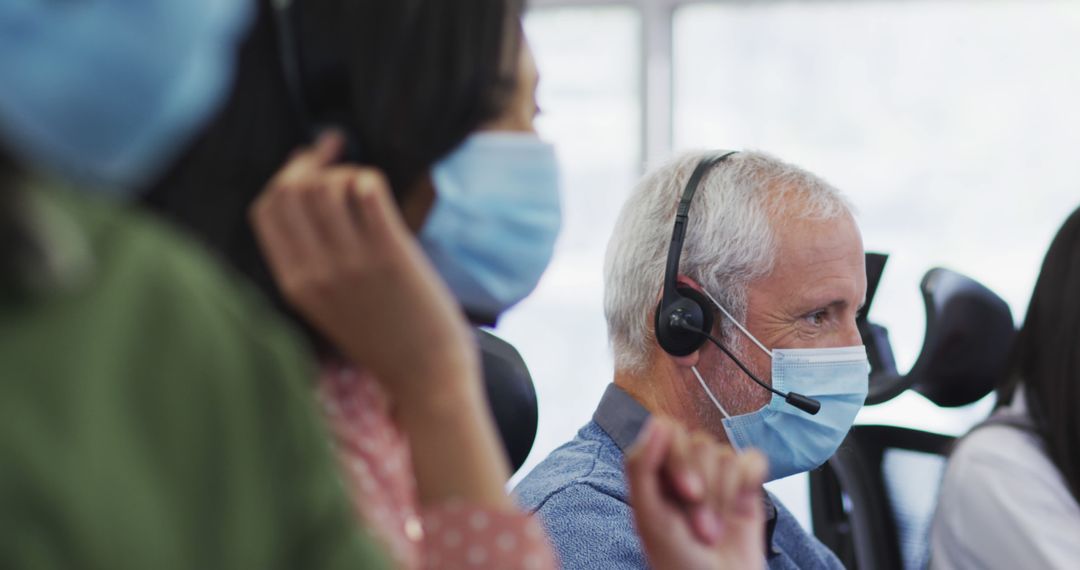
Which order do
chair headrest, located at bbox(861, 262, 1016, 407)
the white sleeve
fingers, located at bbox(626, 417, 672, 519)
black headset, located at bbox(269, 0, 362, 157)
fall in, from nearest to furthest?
black headset, located at bbox(269, 0, 362, 157)
fingers, located at bbox(626, 417, 672, 519)
the white sleeve
chair headrest, located at bbox(861, 262, 1016, 407)

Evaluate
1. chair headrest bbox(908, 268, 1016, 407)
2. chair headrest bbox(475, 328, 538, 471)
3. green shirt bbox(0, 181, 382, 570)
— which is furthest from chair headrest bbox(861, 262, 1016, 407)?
green shirt bbox(0, 181, 382, 570)

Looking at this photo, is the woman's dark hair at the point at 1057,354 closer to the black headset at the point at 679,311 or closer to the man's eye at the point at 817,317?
the man's eye at the point at 817,317

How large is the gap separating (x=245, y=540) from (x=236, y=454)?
1.1 inches

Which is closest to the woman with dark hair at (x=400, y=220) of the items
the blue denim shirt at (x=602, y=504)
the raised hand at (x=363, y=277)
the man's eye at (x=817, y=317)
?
the raised hand at (x=363, y=277)

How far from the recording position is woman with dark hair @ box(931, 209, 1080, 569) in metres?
1.67

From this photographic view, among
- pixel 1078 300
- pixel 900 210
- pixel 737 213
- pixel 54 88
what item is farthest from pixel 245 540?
pixel 900 210

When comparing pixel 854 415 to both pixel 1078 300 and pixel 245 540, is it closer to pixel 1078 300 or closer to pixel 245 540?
Result: pixel 1078 300

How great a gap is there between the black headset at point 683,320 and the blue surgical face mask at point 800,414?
18 millimetres

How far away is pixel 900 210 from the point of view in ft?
10.8

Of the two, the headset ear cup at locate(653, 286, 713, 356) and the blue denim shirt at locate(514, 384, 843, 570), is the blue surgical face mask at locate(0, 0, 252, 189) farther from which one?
the headset ear cup at locate(653, 286, 713, 356)

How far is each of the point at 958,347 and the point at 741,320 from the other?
1.68 ft

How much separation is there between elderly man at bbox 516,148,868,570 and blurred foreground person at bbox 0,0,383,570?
1.07 meters

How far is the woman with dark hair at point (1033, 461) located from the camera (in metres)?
1.67

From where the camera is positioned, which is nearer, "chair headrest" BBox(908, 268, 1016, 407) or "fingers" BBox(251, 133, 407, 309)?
"fingers" BBox(251, 133, 407, 309)
